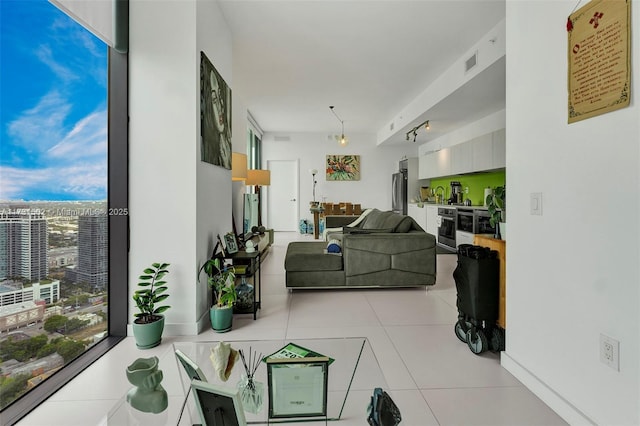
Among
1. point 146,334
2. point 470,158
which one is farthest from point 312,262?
point 470,158

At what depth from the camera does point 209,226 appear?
10.1 ft

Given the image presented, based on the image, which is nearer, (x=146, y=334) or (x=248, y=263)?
(x=146, y=334)

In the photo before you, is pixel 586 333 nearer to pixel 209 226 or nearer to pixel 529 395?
pixel 529 395

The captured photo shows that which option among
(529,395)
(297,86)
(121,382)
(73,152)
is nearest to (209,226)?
(73,152)

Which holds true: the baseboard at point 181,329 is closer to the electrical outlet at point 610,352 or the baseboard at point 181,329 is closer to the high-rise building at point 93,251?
the high-rise building at point 93,251

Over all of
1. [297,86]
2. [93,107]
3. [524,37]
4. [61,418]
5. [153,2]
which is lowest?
[61,418]

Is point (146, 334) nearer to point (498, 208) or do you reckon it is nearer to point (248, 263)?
point (248, 263)

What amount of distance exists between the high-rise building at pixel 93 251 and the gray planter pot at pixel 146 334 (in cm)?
45

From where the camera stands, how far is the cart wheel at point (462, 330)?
251 centimetres

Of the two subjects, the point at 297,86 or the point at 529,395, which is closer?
the point at 529,395

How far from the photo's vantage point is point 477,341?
236 cm

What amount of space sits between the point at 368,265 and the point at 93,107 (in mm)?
2962

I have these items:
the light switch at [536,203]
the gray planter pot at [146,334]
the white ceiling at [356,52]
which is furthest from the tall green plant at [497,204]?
the gray planter pot at [146,334]

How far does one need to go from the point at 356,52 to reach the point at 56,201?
143 inches
